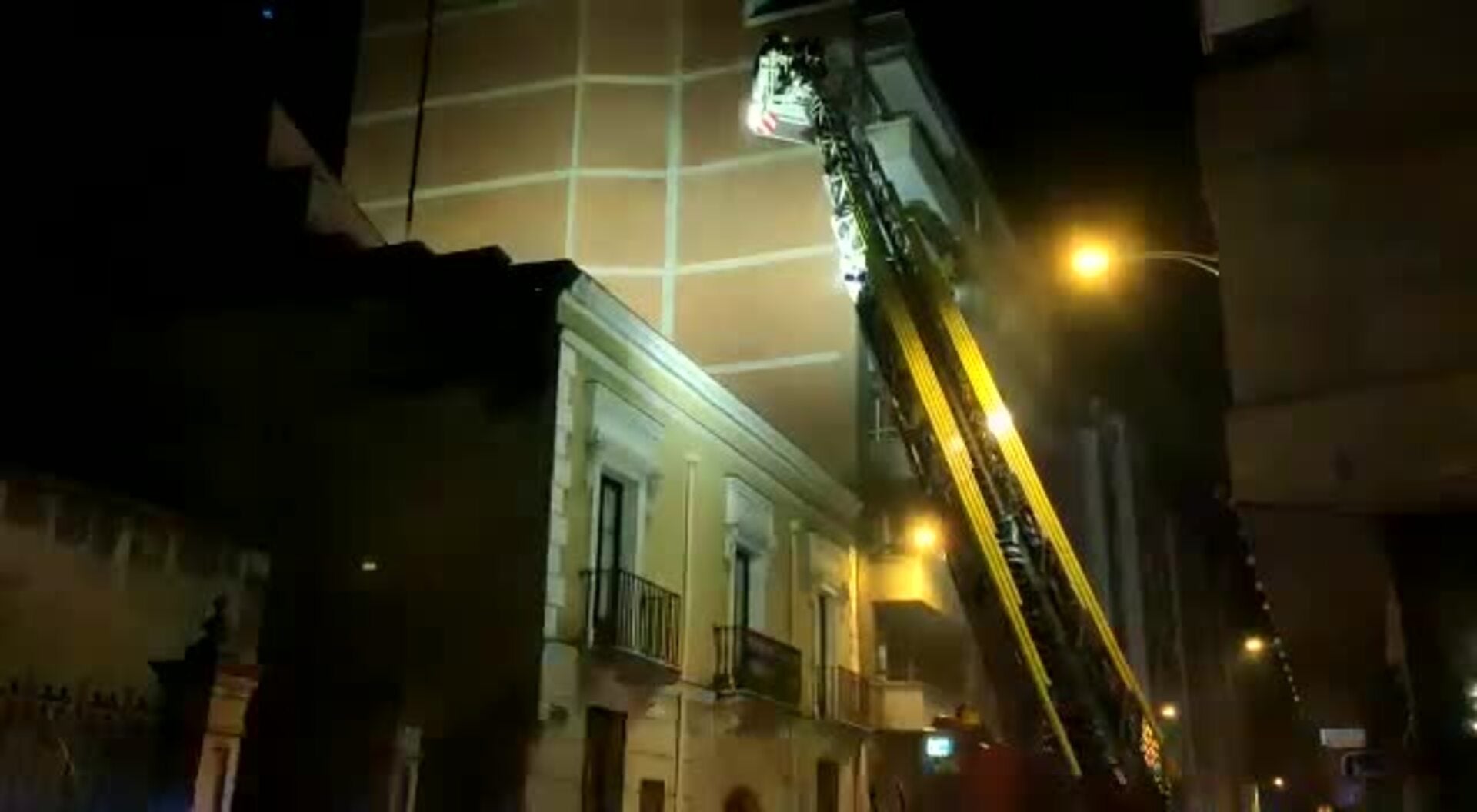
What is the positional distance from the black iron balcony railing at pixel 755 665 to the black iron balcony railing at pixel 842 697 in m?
1.84

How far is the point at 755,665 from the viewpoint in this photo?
63.8 feet

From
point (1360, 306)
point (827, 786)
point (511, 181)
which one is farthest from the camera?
point (511, 181)

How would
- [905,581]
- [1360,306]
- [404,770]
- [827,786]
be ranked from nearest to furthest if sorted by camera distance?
[1360,306], [404,770], [827,786], [905,581]

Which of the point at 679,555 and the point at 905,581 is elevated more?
the point at 905,581

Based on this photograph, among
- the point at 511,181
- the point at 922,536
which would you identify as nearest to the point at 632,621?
the point at 922,536

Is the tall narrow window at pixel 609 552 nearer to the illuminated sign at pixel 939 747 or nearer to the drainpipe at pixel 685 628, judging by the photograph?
the drainpipe at pixel 685 628

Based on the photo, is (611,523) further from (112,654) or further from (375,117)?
(375,117)

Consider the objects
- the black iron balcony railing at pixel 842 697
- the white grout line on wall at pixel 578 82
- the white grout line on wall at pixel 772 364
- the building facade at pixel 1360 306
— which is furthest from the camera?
the white grout line on wall at pixel 578 82

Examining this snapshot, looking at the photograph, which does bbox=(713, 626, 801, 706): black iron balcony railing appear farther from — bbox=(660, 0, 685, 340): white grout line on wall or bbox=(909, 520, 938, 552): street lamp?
bbox=(660, 0, 685, 340): white grout line on wall

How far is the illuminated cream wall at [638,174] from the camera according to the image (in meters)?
25.0

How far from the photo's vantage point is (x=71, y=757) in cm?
1095

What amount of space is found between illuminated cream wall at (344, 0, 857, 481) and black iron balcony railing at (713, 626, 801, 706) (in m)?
4.81

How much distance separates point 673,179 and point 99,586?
53.8ft

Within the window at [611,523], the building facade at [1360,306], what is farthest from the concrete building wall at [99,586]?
the building facade at [1360,306]
